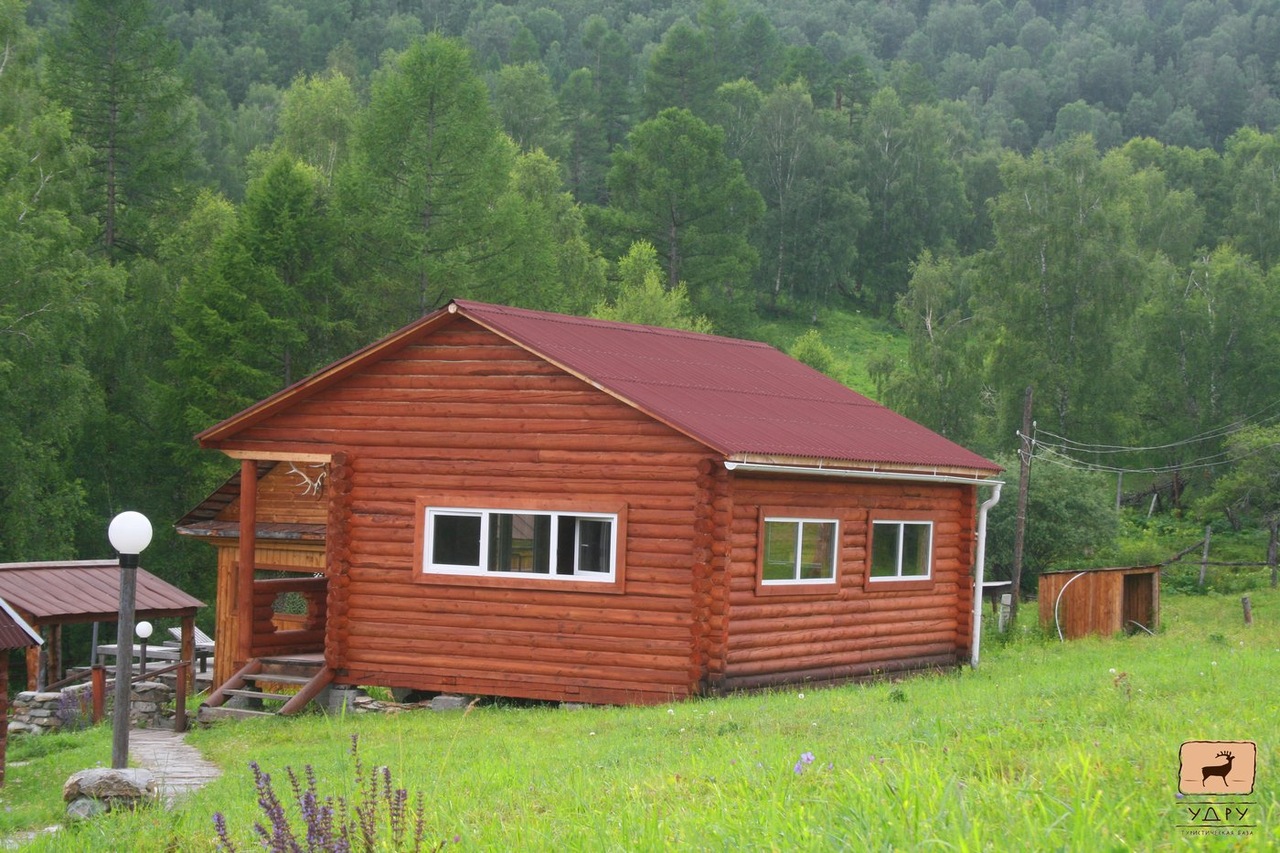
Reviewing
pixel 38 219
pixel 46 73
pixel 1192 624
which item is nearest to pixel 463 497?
pixel 1192 624

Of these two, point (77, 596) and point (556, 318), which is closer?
point (556, 318)

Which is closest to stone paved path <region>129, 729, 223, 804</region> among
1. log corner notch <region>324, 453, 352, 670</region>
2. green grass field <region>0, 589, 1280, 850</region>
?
green grass field <region>0, 589, 1280, 850</region>

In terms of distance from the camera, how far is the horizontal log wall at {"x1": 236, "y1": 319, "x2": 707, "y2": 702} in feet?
57.0

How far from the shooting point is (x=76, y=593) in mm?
21812

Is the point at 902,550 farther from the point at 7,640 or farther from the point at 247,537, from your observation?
the point at 7,640

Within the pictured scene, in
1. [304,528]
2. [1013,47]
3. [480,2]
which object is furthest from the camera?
[1013,47]

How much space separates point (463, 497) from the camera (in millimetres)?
18438

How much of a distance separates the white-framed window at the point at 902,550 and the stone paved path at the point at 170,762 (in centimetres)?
928

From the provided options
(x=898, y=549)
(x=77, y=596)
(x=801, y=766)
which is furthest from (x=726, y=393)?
(x=801, y=766)

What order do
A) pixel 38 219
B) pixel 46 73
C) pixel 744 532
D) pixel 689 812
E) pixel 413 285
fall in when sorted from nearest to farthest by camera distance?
1. pixel 689 812
2. pixel 744 532
3. pixel 38 219
4. pixel 413 285
5. pixel 46 73

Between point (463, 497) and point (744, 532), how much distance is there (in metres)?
3.74

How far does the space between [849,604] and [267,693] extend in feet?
26.7

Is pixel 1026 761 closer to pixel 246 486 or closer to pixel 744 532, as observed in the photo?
pixel 744 532

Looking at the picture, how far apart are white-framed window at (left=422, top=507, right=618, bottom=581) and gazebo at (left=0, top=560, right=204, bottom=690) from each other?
5605 mm
